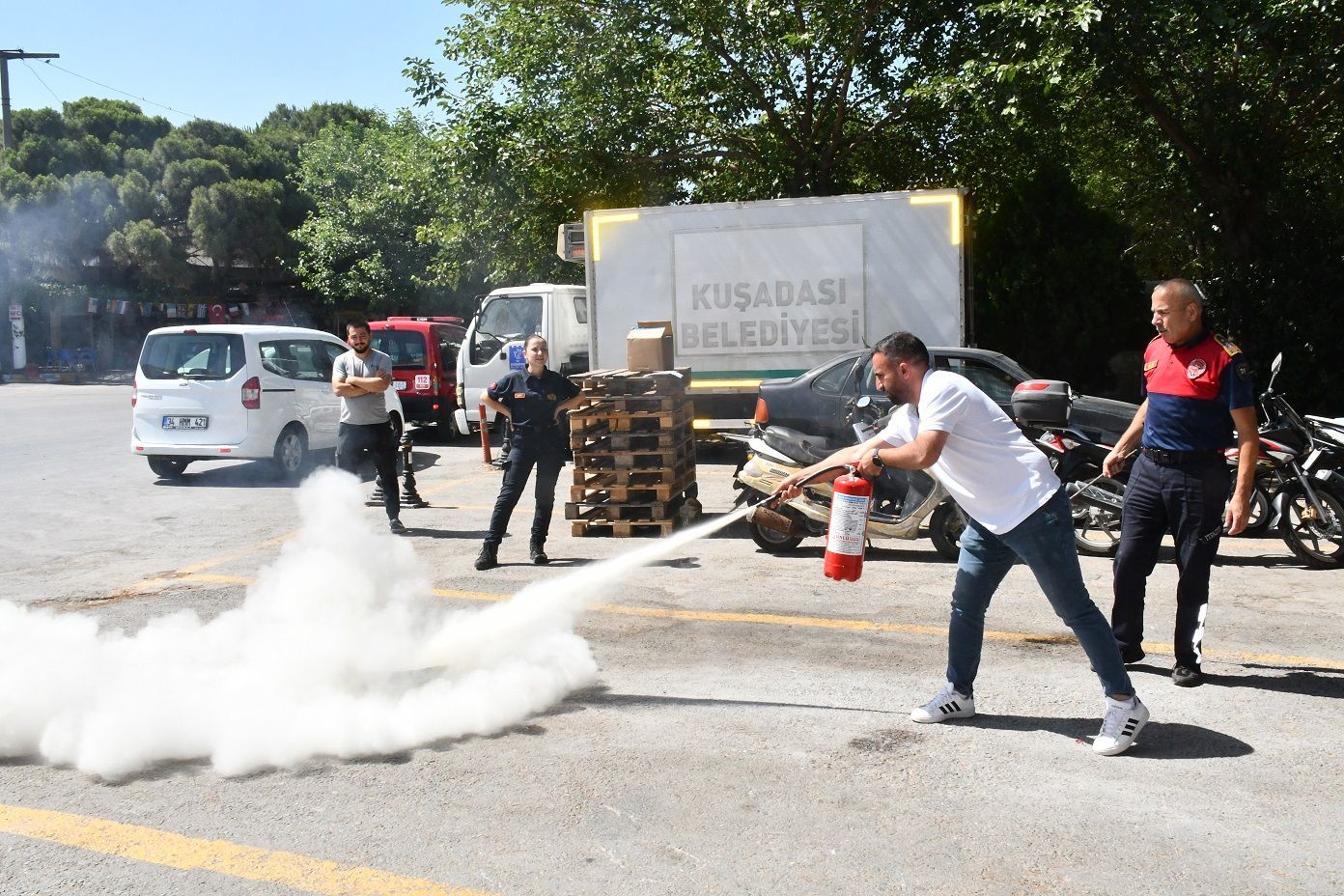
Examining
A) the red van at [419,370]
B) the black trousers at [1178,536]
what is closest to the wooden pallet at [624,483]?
the black trousers at [1178,536]

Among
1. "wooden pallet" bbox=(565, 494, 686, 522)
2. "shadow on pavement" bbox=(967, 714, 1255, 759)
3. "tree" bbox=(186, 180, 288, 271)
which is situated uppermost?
"tree" bbox=(186, 180, 288, 271)

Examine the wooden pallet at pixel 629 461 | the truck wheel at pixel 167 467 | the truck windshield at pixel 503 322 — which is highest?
the truck windshield at pixel 503 322

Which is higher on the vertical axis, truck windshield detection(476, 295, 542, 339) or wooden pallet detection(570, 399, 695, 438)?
truck windshield detection(476, 295, 542, 339)

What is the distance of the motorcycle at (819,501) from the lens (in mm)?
8094

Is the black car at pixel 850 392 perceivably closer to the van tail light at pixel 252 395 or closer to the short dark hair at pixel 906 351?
the short dark hair at pixel 906 351

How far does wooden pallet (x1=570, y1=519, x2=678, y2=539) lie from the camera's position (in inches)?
374

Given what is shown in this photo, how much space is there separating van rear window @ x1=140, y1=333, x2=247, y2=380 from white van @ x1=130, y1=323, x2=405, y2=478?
1 centimetres

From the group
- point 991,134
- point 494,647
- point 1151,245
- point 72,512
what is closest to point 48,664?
point 494,647

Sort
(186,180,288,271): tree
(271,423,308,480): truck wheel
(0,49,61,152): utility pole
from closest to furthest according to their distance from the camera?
(271,423,308,480): truck wheel, (0,49,61,152): utility pole, (186,180,288,271): tree

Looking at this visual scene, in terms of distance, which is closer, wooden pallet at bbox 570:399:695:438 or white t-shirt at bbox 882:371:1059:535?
white t-shirt at bbox 882:371:1059:535

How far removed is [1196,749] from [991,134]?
14528 mm

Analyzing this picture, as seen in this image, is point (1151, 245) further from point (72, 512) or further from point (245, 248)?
point (245, 248)

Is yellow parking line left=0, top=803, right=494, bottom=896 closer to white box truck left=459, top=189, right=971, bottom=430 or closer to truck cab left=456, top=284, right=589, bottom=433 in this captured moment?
white box truck left=459, top=189, right=971, bottom=430

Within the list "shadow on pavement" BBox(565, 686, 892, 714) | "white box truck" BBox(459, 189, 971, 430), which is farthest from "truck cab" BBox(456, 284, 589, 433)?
"shadow on pavement" BBox(565, 686, 892, 714)
